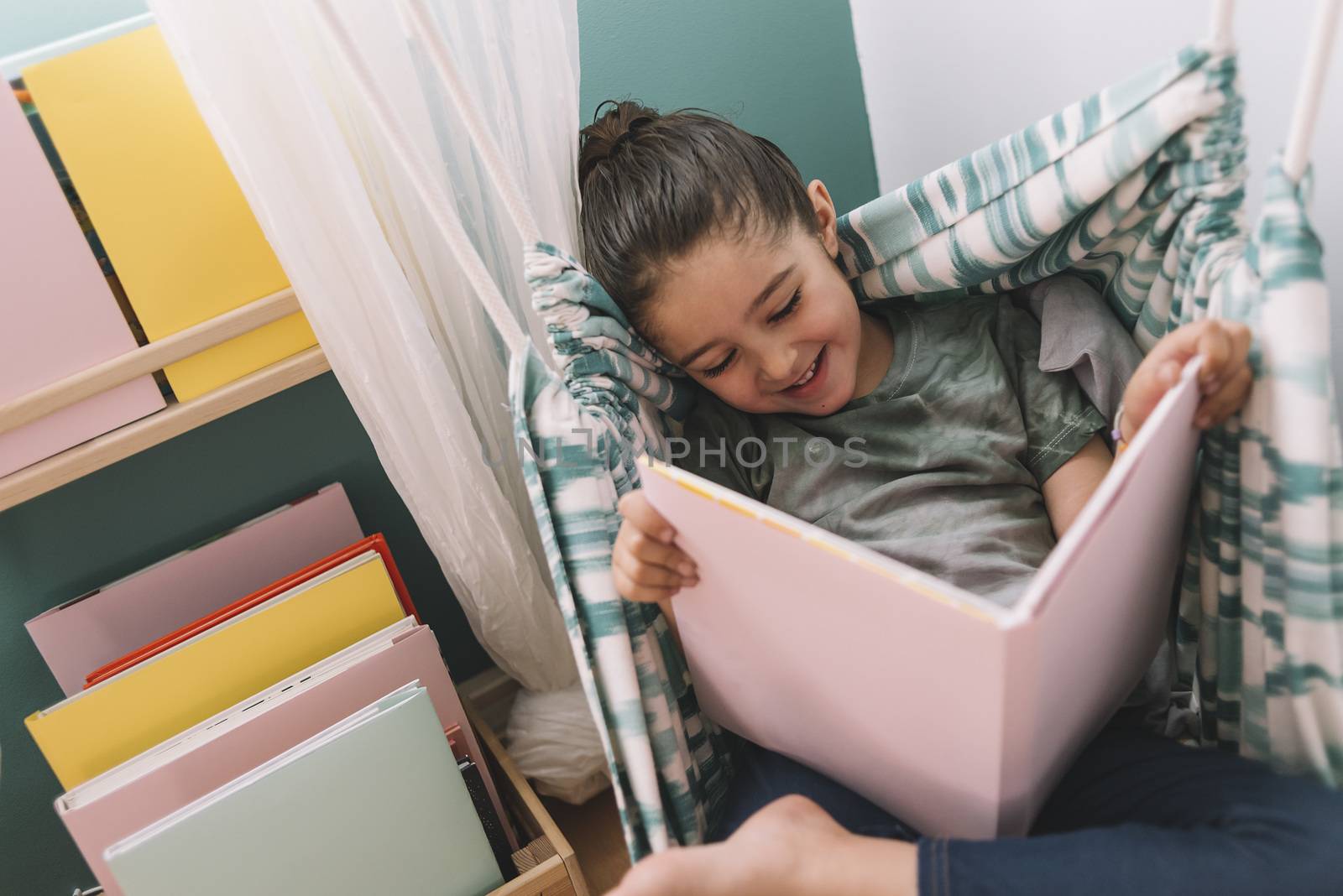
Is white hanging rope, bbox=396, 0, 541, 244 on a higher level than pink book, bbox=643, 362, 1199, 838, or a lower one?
higher

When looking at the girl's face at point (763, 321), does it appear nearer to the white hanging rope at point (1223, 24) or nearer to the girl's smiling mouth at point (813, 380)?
the girl's smiling mouth at point (813, 380)

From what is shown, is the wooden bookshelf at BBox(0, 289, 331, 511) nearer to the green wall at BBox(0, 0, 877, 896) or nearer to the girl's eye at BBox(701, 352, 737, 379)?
the green wall at BBox(0, 0, 877, 896)

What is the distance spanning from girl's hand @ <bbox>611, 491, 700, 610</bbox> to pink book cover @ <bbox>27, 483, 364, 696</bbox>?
47 cm

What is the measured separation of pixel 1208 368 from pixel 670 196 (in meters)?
0.42

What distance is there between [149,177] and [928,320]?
0.70 meters

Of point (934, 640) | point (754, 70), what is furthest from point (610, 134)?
point (934, 640)

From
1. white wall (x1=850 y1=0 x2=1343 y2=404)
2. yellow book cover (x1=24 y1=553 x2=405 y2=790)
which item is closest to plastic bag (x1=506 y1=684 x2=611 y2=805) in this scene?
yellow book cover (x1=24 y1=553 x2=405 y2=790)

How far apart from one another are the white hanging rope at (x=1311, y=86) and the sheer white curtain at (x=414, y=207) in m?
0.56

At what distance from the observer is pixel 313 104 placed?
0.77m

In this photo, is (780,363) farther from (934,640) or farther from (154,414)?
(154,414)

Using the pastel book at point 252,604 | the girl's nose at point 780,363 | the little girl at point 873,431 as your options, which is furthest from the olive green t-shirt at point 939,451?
the pastel book at point 252,604

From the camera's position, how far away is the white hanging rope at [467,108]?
24.2 inches

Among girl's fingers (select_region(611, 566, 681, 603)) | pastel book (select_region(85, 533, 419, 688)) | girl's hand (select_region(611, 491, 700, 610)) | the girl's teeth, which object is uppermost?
the girl's teeth

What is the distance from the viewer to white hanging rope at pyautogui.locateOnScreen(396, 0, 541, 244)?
24.2 inches
